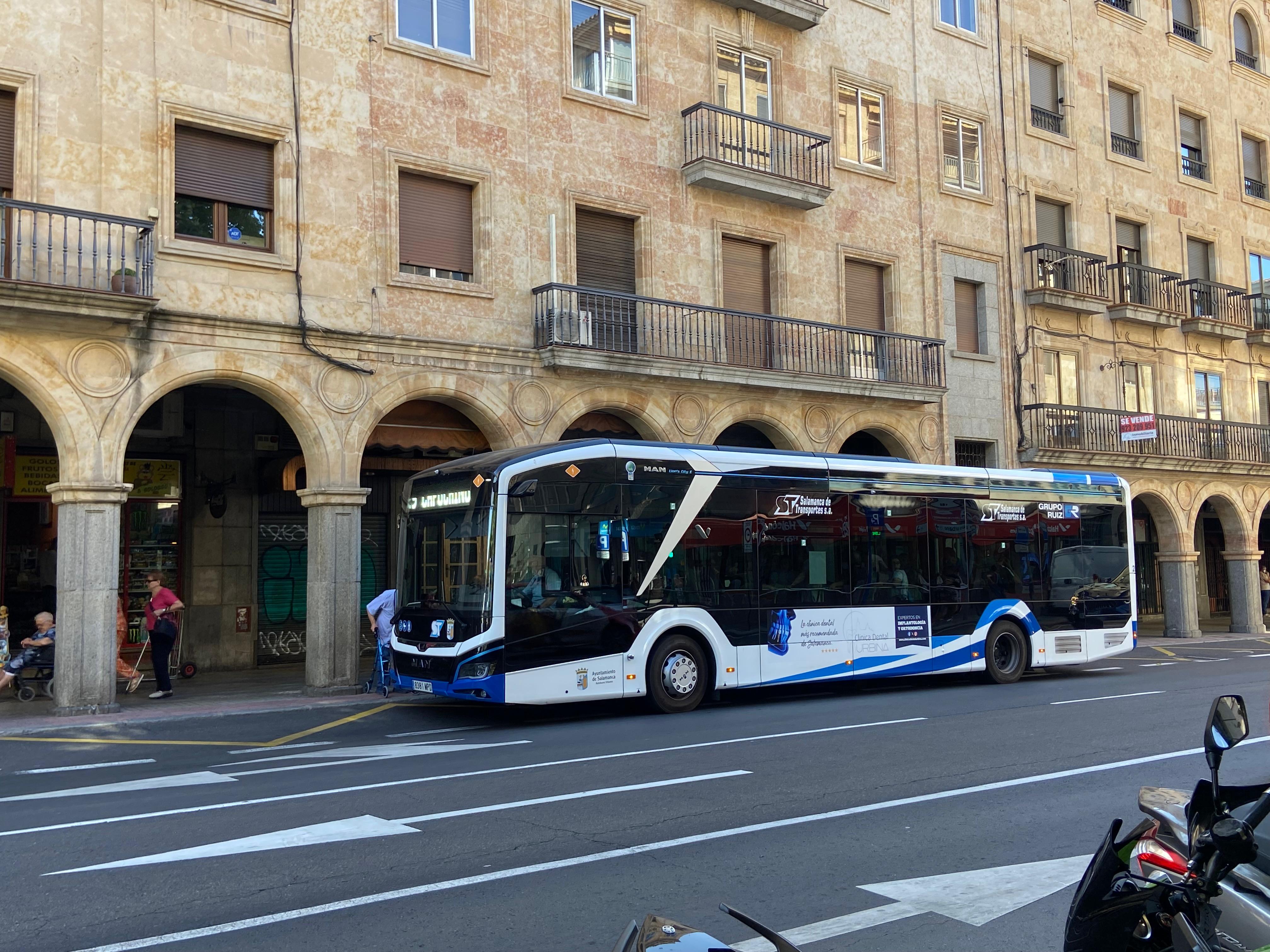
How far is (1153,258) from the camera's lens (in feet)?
99.5

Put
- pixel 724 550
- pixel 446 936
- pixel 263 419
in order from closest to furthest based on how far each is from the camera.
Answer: pixel 446 936 < pixel 724 550 < pixel 263 419

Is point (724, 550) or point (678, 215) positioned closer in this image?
point (724, 550)

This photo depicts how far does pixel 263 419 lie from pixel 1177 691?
15417mm

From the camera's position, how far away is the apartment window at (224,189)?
53.1 ft

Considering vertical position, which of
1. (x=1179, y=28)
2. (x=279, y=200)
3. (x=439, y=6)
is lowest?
(x=279, y=200)

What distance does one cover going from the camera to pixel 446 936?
5039mm

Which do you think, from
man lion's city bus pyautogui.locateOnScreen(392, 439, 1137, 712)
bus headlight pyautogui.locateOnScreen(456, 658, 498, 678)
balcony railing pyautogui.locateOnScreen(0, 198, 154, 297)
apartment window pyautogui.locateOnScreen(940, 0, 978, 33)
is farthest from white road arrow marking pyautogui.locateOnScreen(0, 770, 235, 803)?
apartment window pyautogui.locateOnScreen(940, 0, 978, 33)

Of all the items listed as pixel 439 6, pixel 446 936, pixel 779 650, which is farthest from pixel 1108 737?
pixel 439 6

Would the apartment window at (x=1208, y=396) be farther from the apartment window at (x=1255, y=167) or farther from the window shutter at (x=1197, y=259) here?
the apartment window at (x=1255, y=167)

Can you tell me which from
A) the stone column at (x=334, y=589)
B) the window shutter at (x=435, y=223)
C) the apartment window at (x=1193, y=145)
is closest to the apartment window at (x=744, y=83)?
the window shutter at (x=435, y=223)

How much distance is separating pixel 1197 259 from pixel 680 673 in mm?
24962

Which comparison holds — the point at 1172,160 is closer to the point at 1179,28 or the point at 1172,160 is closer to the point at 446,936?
the point at 1179,28

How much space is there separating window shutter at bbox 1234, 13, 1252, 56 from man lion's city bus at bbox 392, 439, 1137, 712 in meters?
22.9

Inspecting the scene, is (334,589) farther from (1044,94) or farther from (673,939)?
(1044,94)
